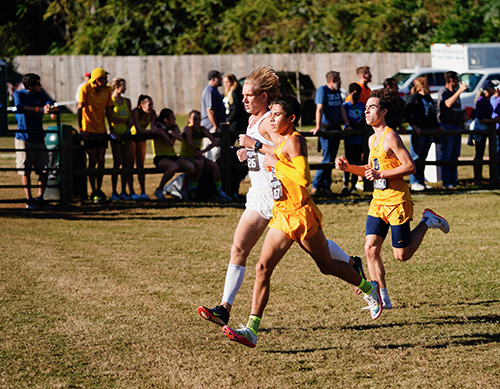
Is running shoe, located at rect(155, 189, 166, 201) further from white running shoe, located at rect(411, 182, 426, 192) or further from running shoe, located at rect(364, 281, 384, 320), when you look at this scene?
running shoe, located at rect(364, 281, 384, 320)

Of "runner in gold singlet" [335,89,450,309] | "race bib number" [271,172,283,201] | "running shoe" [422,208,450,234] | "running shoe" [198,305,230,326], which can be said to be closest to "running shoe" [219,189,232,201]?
"running shoe" [422,208,450,234]

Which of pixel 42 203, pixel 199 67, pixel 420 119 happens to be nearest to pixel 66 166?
pixel 42 203

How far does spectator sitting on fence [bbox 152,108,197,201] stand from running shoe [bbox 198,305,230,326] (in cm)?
696

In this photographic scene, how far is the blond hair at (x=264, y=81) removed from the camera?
5492 millimetres

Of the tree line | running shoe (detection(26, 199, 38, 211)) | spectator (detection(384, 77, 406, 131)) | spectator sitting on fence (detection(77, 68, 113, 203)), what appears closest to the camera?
spectator (detection(384, 77, 406, 131))

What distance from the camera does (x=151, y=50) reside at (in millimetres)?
34594

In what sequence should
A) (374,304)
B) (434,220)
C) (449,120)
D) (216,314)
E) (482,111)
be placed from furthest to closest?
1. (482,111)
2. (449,120)
3. (434,220)
4. (374,304)
5. (216,314)

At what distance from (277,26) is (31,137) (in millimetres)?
23211

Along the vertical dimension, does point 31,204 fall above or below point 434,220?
below

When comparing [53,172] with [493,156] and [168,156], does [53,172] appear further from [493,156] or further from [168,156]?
[493,156]

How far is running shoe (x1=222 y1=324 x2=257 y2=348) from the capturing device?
4750 millimetres

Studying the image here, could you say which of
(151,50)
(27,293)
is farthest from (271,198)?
(151,50)

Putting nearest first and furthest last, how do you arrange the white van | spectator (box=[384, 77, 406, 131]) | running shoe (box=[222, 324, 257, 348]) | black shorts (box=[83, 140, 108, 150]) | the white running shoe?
running shoe (box=[222, 324, 257, 348]) → spectator (box=[384, 77, 406, 131]) → black shorts (box=[83, 140, 108, 150]) → the white running shoe → the white van

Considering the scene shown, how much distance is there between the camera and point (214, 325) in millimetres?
5676
